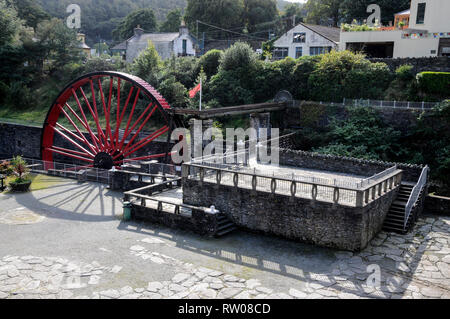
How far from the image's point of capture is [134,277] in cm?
1171

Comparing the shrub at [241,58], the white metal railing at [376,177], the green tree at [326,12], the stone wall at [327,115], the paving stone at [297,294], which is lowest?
the paving stone at [297,294]

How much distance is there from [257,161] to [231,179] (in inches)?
206

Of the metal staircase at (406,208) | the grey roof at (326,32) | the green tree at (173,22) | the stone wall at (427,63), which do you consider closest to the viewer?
the metal staircase at (406,208)

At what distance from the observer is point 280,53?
127 feet

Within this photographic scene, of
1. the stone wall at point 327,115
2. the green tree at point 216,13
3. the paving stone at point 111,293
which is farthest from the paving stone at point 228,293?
the green tree at point 216,13

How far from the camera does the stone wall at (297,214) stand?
13352 mm

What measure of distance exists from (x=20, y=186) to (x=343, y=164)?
15.0m

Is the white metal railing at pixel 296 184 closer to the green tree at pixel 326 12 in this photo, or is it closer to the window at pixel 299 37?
the window at pixel 299 37

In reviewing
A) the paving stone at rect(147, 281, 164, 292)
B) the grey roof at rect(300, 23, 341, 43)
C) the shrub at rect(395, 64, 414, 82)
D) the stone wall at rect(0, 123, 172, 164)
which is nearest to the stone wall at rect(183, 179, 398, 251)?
the paving stone at rect(147, 281, 164, 292)

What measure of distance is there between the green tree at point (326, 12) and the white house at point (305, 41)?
9.81 m

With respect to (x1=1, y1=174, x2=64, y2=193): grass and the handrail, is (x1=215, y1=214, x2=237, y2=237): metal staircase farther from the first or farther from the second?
(x1=1, y1=174, x2=64, y2=193): grass

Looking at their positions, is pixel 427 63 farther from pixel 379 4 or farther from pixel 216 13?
pixel 216 13

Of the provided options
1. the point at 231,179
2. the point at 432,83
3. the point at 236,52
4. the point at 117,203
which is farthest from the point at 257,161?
the point at 236,52

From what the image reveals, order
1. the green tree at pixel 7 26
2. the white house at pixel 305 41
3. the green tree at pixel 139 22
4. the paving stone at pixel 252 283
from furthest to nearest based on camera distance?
the green tree at pixel 139 22, the green tree at pixel 7 26, the white house at pixel 305 41, the paving stone at pixel 252 283
